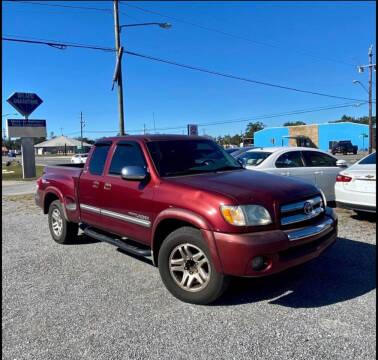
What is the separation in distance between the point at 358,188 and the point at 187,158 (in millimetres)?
3624

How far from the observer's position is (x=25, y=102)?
21594 millimetres

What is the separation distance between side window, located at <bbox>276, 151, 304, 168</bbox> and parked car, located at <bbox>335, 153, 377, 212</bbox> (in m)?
1.39

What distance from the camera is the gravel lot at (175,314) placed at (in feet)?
9.29

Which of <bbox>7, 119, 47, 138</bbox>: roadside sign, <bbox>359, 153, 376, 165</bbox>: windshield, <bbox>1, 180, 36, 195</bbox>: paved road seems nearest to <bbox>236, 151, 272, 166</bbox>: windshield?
<bbox>359, 153, 376, 165</bbox>: windshield

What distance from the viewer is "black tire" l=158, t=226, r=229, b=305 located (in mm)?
3445

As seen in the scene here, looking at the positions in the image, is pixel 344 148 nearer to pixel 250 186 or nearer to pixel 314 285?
pixel 314 285

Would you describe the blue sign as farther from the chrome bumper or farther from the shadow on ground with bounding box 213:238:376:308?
the chrome bumper

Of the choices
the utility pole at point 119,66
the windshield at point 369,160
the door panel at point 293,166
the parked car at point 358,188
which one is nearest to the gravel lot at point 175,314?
the parked car at point 358,188

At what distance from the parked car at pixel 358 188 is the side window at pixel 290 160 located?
4.57 feet

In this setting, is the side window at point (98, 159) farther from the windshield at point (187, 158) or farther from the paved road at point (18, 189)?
the paved road at point (18, 189)

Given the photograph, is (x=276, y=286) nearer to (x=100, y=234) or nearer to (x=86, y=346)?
(x=86, y=346)

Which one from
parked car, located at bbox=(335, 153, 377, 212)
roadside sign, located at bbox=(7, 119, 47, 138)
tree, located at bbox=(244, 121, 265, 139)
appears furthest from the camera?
tree, located at bbox=(244, 121, 265, 139)

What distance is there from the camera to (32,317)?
11.3 feet

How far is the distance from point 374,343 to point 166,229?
226cm
